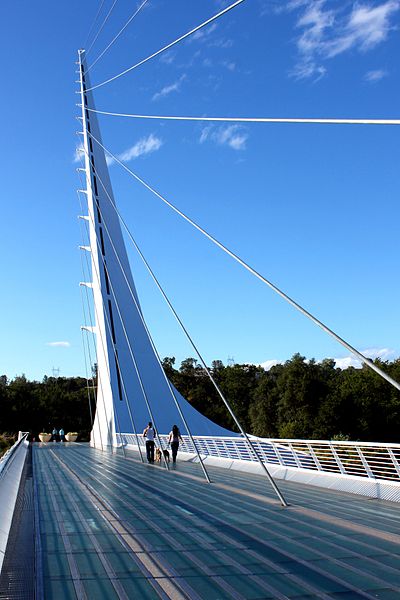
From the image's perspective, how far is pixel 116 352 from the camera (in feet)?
101

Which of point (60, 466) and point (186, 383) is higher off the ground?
point (186, 383)

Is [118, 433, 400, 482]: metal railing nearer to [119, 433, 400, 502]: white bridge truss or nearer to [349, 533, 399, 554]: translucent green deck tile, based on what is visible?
[119, 433, 400, 502]: white bridge truss

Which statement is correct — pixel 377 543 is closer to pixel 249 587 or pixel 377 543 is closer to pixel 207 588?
pixel 249 587

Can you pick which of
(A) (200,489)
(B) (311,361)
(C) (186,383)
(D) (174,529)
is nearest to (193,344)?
(A) (200,489)

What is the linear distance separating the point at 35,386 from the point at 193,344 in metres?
56.7

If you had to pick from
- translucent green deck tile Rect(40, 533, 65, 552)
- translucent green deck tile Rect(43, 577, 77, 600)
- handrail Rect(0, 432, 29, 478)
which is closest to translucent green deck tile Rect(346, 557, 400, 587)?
translucent green deck tile Rect(43, 577, 77, 600)

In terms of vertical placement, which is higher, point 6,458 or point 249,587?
point 6,458

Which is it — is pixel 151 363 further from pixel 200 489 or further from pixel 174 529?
pixel 174 529

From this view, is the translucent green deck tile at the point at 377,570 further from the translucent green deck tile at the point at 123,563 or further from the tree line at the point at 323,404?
the tree line at the point at 323,404

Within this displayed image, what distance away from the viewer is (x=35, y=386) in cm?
6506

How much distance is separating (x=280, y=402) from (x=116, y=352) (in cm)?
2076

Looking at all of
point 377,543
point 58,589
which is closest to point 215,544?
point 377,543

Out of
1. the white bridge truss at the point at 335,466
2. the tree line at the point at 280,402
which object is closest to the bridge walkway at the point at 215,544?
the white bridge truss at the point at 335,466

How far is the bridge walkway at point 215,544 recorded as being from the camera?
4356 millimetres
